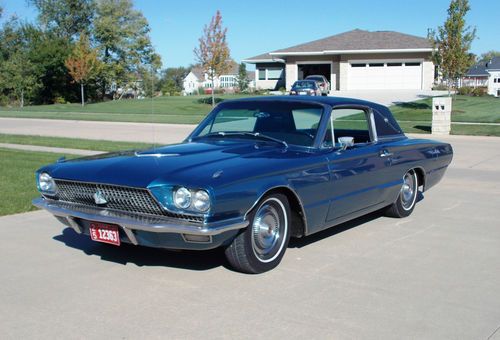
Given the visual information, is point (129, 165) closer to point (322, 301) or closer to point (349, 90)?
point (322, 301)

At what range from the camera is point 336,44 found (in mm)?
49688

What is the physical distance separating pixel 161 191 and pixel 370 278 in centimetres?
197

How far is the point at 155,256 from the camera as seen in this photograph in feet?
18.3

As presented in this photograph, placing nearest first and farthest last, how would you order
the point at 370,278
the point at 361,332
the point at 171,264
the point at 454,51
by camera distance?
the point at 361,332 → the point at 370,278 → the point at 171,264 → the point at 454,51

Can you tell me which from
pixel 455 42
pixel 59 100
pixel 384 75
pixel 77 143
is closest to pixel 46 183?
pixel 77 143

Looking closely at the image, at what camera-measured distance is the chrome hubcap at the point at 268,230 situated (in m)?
4.95

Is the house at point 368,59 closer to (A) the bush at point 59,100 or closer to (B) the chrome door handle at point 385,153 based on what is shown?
(A) the bush at point 59,100

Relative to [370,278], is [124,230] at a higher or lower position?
higher

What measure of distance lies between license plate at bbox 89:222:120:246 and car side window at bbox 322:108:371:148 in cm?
227

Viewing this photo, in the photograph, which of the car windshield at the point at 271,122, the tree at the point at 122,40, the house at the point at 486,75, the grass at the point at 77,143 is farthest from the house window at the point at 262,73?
the car windshield at the point at 271,122

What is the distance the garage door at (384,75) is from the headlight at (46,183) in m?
45.0

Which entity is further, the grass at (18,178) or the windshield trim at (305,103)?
the grass at (18,178)

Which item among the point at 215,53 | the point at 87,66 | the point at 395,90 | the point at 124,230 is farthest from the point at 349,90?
the point at 124,230

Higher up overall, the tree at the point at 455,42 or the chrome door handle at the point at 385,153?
the tree at the point at 455,42
